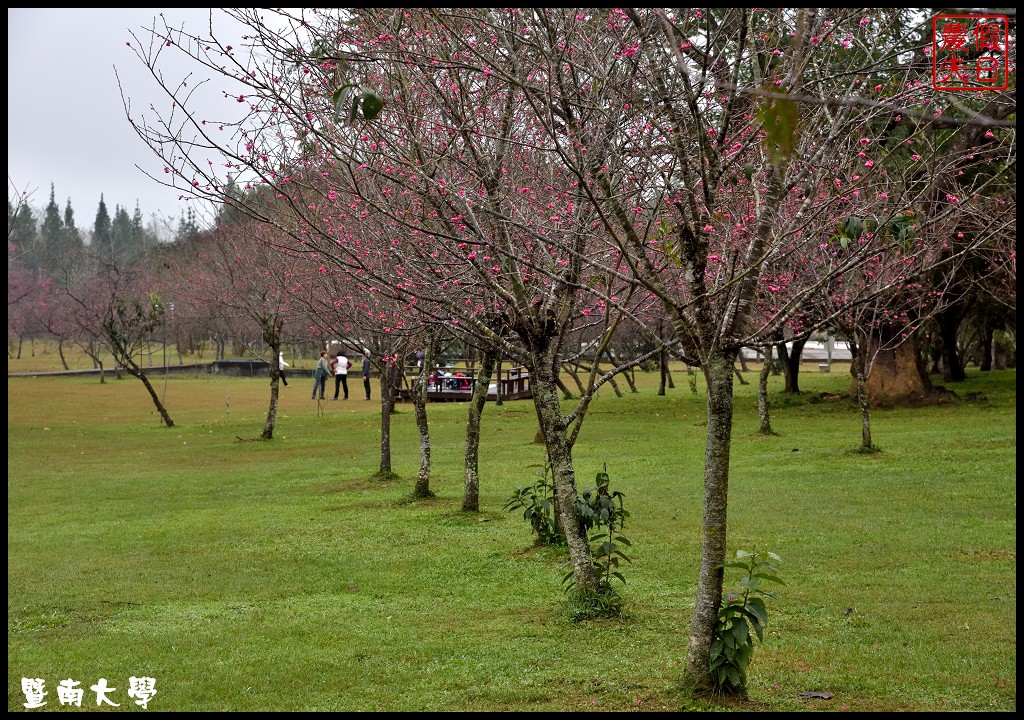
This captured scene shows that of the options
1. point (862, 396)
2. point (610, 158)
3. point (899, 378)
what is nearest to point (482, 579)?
point (610, 158)

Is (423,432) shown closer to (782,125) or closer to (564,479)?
(564,479)

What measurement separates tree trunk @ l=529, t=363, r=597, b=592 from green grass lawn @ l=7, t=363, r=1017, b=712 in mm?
349

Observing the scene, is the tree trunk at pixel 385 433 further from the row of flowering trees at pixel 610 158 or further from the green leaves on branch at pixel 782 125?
the green leaves on branch at pixel 782 125

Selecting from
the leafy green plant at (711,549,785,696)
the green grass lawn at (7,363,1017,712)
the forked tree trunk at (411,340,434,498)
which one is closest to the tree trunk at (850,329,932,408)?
the green grass lawn at (7,363,1017,712)

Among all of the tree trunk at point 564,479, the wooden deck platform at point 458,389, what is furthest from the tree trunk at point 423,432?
the wooden deck platform at point 458,389

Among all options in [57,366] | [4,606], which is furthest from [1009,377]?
[57,366]

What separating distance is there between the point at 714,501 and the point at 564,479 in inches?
87.1

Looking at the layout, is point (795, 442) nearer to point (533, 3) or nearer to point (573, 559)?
point (573, 559)

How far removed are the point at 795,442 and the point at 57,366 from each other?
53.9m

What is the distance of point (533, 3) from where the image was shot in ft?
13.7

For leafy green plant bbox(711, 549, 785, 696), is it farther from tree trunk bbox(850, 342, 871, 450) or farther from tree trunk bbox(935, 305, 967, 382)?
tree trunk bbox(935, 305, 967, 382)

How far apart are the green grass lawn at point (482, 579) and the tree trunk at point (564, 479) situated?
349mm

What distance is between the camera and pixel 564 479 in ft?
23.2

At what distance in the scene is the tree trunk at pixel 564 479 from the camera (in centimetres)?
703
